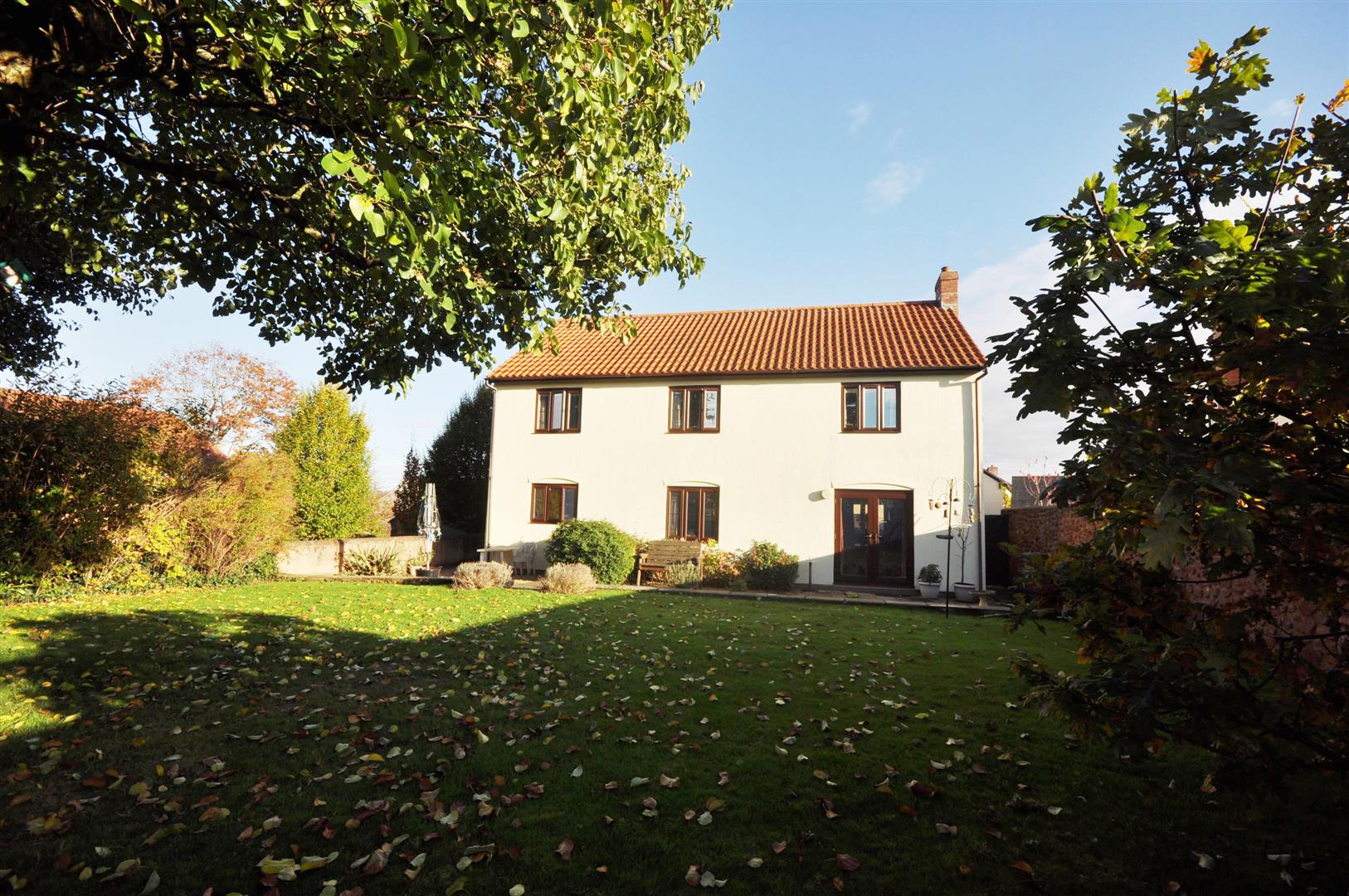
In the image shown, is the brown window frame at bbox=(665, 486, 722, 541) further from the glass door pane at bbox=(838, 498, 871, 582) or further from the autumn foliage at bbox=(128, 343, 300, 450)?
the autumn foliage at bbox=(128, 343, 300, 450)

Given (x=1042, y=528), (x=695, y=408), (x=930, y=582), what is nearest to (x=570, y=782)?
(x=930, y=582)

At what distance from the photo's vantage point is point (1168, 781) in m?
4.23

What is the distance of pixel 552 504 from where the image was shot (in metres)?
19.7

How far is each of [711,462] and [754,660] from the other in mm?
10949

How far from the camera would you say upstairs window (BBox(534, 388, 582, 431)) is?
1994cm

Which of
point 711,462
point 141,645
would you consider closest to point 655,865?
point 141,645

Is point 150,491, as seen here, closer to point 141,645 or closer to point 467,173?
point 141,645

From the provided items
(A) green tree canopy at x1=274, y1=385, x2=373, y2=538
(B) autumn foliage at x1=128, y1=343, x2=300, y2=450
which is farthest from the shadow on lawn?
(B) autumn foliage at x1=128, y1=343, x2=300, y2=450

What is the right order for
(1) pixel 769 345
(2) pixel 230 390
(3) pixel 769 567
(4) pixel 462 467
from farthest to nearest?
1. (2) pixel 230 390
2. (4) pixel 462 467
3. (1) pixel 769 345
4. (3) pixel 769 567

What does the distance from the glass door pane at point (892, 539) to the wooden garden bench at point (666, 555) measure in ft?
16.4

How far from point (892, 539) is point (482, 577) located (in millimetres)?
10983

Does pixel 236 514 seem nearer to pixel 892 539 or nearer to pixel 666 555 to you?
pixel 666 555

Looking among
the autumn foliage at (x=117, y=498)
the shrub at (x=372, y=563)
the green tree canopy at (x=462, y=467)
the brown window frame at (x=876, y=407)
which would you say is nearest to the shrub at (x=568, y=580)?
the shrub at (x=372, y=563)

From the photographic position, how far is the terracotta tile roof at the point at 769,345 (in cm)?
1778
